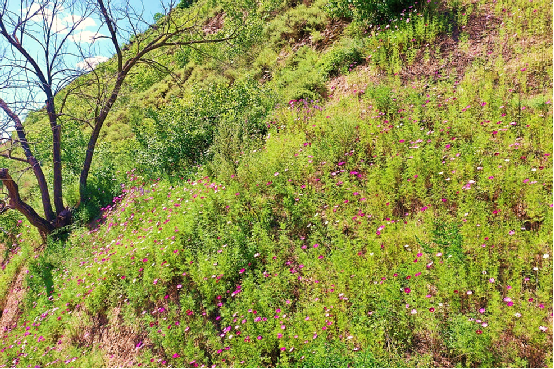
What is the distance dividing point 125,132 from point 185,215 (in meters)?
9.34

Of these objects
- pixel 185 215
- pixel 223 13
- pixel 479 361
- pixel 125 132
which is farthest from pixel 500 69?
pixel 223 13

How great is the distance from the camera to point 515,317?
2723mm

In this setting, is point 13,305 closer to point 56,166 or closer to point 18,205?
point 18,205

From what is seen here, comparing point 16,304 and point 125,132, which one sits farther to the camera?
point 125,132

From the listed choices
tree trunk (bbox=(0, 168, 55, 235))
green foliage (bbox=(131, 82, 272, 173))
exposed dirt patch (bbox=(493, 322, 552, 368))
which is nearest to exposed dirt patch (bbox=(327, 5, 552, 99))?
green foliage (bbox=(131, 82, 272, 173))

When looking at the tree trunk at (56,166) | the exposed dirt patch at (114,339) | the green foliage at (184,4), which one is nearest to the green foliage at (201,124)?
the tree trunk at (56,166)

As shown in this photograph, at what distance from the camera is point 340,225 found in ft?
13.3

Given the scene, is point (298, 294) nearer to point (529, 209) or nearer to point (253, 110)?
point (529, 209)

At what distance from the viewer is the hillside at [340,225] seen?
3.01 metres

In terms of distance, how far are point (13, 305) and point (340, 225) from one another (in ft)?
22.0

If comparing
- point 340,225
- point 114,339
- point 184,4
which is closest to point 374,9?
point 340,225

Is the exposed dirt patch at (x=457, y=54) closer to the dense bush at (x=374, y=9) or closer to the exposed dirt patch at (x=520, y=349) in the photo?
the dense bush at (x=374, y=9)

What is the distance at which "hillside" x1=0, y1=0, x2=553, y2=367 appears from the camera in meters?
3.01

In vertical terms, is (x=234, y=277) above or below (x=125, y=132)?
below
